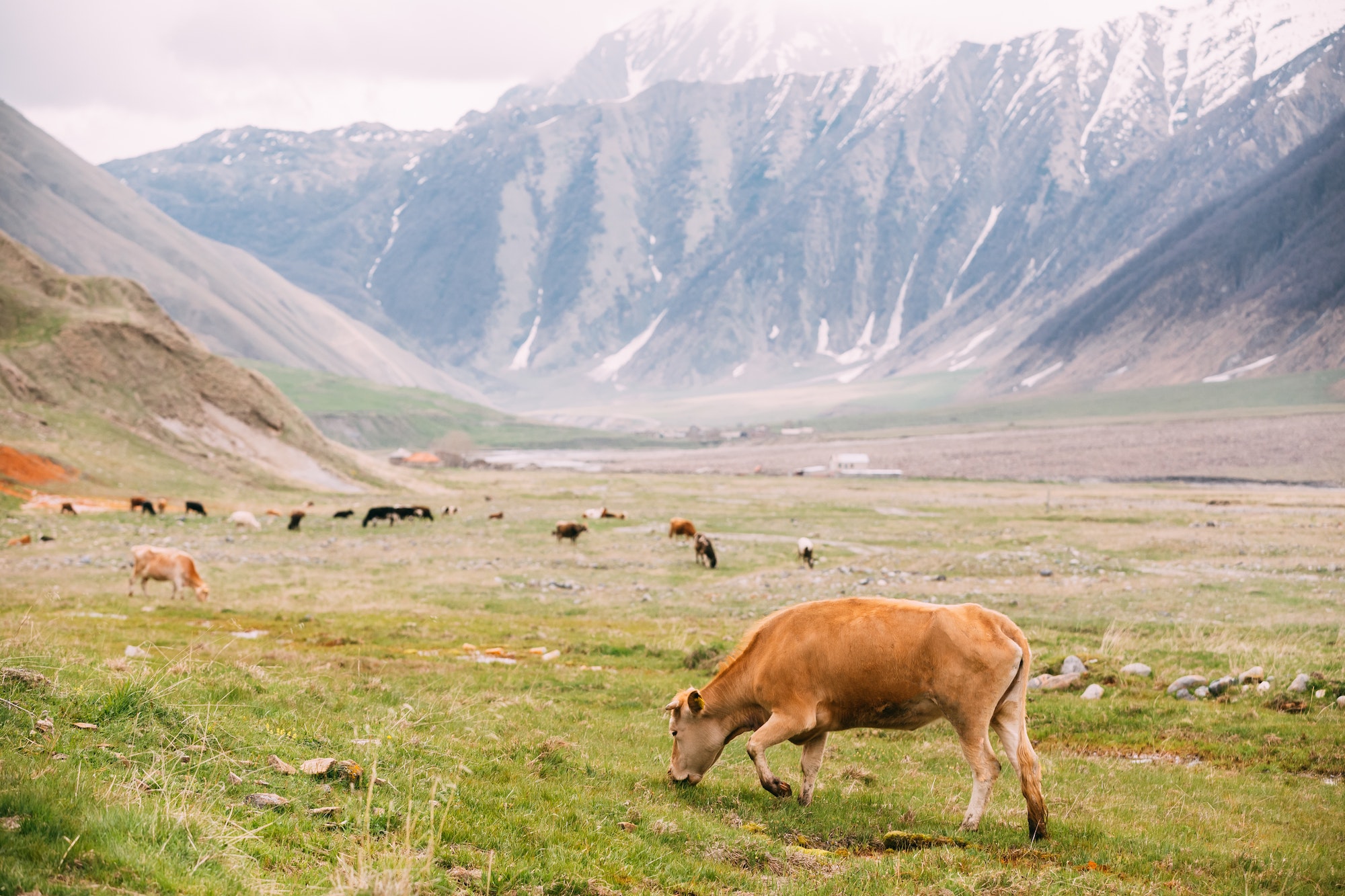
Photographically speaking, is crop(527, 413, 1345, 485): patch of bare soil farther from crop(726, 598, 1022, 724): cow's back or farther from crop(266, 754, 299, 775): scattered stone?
crop(266, 754, 299, 775): scattered stone

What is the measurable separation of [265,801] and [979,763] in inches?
267

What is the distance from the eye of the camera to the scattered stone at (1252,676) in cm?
1756

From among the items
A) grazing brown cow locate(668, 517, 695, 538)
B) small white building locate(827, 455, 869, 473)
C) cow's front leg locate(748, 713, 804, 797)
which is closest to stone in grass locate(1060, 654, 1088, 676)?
cow's front leg locate(748, 713, 804, 797)

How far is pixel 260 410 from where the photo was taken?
8138 cm

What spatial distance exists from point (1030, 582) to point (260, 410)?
66.0m

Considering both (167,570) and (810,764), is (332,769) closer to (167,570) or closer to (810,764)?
(810,764)

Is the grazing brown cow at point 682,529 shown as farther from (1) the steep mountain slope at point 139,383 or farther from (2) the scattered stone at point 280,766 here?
(2) the scattered stone at point 280,766

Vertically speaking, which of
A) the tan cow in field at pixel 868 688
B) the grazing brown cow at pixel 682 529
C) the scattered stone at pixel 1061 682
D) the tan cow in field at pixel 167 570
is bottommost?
the grazing brown cow at pixel 682 529

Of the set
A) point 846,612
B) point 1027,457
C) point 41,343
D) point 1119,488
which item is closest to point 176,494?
point 41,343

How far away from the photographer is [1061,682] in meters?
18.2

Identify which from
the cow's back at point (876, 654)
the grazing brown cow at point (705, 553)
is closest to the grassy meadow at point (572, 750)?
the cow's back at point (876, 654)

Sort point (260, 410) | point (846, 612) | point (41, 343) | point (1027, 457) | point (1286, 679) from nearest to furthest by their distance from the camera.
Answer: point (846, 612) < point (1286, 679) < point (41, 343) < point (260, 410) < point (1027, 457)

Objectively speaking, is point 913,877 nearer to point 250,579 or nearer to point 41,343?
point 250,579

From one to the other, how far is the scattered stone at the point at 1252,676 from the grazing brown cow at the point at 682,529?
3461cm
